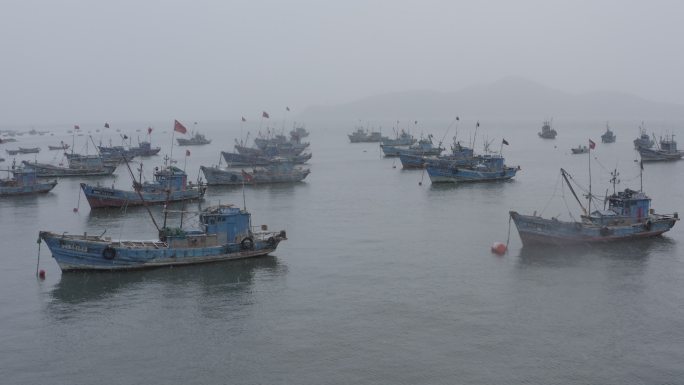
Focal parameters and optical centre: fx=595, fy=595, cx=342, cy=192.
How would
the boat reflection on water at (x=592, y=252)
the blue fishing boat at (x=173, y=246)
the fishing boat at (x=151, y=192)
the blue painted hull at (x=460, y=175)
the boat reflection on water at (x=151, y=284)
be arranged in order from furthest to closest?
1. the blue painted hull at (x=460, y=175)
2. the fishing boat at (x=151, y=192)
3. the boat reflection on water at (x=592, y=252)
4. the blue fishing boat at (x=173, y=246)
5. the boat reflection on water at (x=151, y=284)

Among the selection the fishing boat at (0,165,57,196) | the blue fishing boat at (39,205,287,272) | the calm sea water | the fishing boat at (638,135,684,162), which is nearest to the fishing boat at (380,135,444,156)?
the fishing boat at (638,135,684,162)

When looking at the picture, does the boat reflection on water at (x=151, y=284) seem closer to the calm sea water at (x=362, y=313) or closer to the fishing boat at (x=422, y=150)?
the calm sea water at (x=362, y=313)

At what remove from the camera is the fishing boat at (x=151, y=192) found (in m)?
71.8

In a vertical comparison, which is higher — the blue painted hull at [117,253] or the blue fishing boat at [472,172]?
the blue fishing boat at [472,172]

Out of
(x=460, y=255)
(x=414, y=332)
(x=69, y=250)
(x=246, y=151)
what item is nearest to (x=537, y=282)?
(x=460, y=255)

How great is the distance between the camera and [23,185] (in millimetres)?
83688

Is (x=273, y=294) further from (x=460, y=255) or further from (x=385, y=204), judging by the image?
(x=385, y=204)

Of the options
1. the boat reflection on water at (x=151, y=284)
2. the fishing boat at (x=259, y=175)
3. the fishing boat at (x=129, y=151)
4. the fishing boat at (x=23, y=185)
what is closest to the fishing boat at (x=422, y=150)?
the fishing boat at (x=259, y=175)

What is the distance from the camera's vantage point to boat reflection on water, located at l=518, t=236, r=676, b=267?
45.5 meters

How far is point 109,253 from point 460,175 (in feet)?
203

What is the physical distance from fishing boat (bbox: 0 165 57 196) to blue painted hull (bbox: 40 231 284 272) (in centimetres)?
4839

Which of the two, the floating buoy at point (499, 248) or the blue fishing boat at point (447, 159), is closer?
the floating buoy at point (499, 248)

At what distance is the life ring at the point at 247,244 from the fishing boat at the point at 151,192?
2694 centimetres

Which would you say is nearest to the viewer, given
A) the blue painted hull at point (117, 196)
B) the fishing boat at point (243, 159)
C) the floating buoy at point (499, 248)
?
the floating buoy at point (499, 248)
